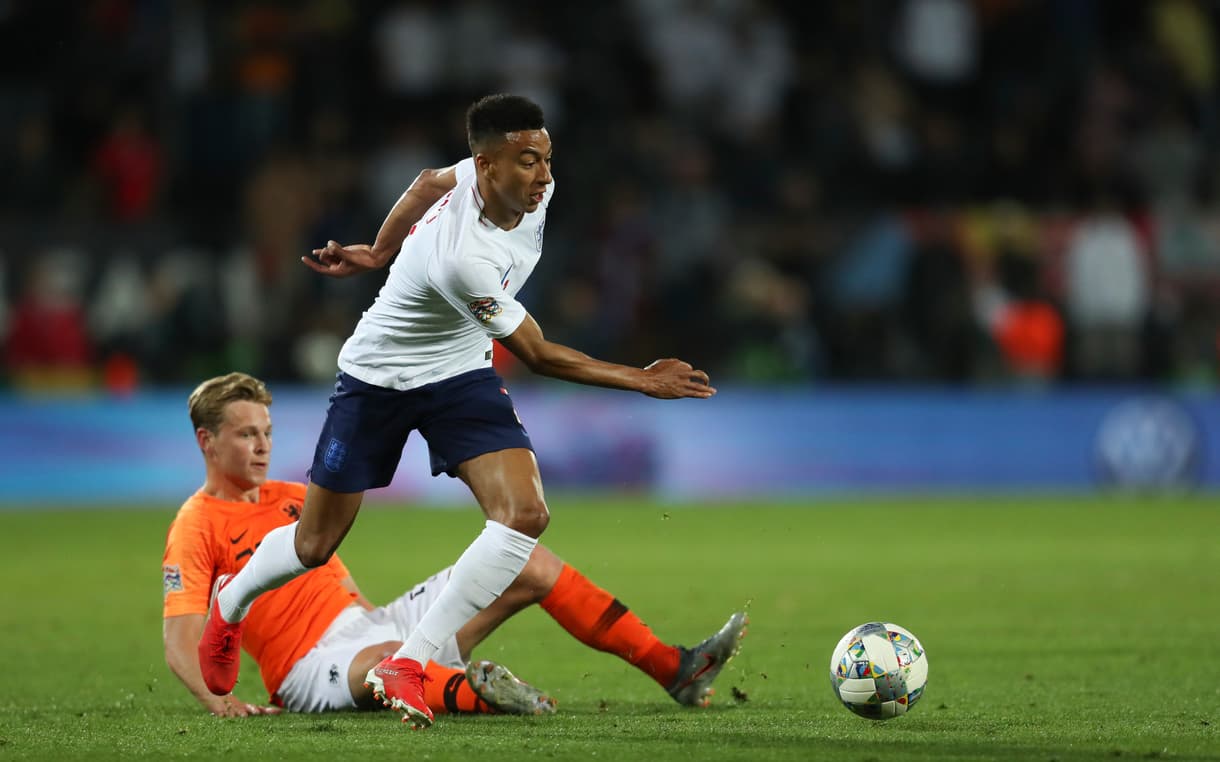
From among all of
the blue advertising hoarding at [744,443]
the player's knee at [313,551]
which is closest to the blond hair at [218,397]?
the player's knee at [313,551]

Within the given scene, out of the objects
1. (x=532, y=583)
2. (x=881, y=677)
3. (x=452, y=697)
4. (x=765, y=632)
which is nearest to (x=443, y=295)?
(x=532, y=583)

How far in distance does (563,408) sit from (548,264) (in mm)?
1720

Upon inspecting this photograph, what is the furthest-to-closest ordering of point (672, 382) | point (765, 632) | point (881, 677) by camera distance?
point (765, 632) < point (881, 677) < point (672, 382)

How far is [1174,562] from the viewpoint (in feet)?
37.1

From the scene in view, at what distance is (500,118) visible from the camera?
6020 mm

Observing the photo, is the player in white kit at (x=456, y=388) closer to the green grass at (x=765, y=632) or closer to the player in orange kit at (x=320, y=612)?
the player in orange kit at (x=320, y=612)

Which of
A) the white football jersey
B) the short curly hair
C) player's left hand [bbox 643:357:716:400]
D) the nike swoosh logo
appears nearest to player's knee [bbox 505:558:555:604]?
the nike swoosh logo

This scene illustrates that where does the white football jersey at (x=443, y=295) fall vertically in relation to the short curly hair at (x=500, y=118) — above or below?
below

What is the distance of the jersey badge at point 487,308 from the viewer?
19.3ft

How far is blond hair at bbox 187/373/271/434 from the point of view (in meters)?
6.46

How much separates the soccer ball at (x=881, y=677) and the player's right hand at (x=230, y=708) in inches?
81.6

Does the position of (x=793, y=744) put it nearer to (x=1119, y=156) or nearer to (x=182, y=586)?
(x=182, y=586)

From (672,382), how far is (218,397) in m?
1.80

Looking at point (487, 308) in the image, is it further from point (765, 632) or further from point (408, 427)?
point (765, 632)
